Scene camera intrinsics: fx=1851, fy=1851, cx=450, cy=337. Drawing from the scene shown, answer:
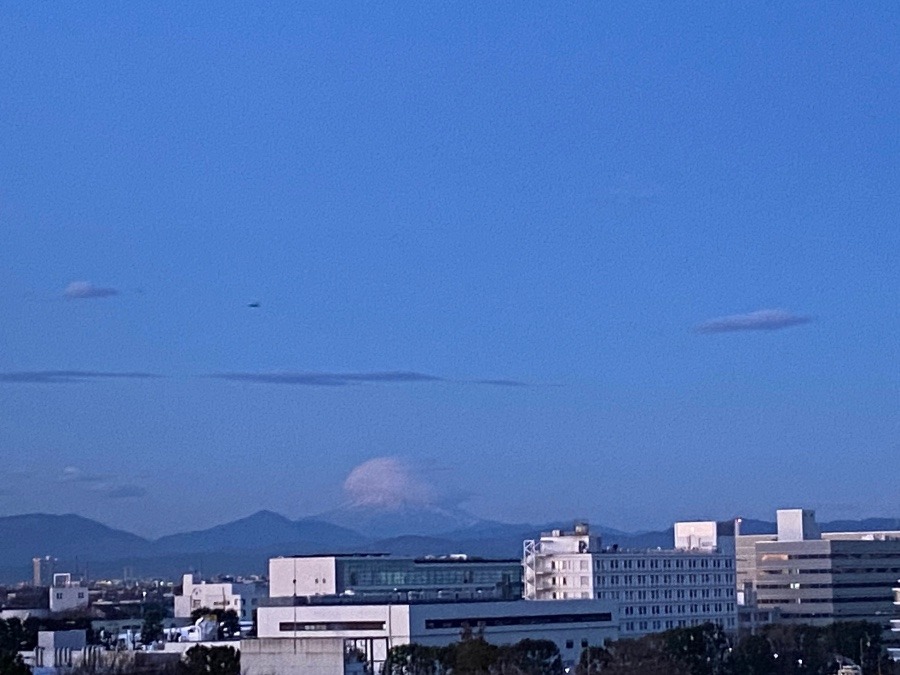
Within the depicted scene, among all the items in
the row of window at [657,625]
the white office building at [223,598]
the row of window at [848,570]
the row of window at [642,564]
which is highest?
the row of window at [642,564]

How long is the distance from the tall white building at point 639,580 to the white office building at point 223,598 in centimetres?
2997

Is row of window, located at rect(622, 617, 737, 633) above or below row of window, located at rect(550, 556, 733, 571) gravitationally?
below

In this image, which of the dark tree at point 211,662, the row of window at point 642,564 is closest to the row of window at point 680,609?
the row of window at point 642,564

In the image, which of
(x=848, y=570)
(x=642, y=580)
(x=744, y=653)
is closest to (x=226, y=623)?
(x=642, y=580)

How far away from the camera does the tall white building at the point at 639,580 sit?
101188 millimetres

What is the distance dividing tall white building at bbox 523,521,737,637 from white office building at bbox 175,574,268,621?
1180 inches

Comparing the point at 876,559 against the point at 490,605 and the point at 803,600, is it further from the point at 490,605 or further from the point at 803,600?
the point at 490,605

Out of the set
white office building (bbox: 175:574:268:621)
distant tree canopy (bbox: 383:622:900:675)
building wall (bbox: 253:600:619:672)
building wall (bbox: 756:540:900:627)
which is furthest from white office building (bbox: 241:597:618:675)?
white office building (bbox: 175:574:268:621)

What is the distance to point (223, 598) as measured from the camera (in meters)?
136

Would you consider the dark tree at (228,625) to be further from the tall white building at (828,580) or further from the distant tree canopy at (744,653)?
the tall white building at (828,580)

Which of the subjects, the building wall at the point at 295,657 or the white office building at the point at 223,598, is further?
the white office building at the point at 223,598

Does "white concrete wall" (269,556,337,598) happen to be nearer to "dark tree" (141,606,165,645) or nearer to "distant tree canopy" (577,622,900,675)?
"dark tree" (141,606,165,645)

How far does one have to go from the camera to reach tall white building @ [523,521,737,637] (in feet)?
332

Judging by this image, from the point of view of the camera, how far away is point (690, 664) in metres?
80.6
